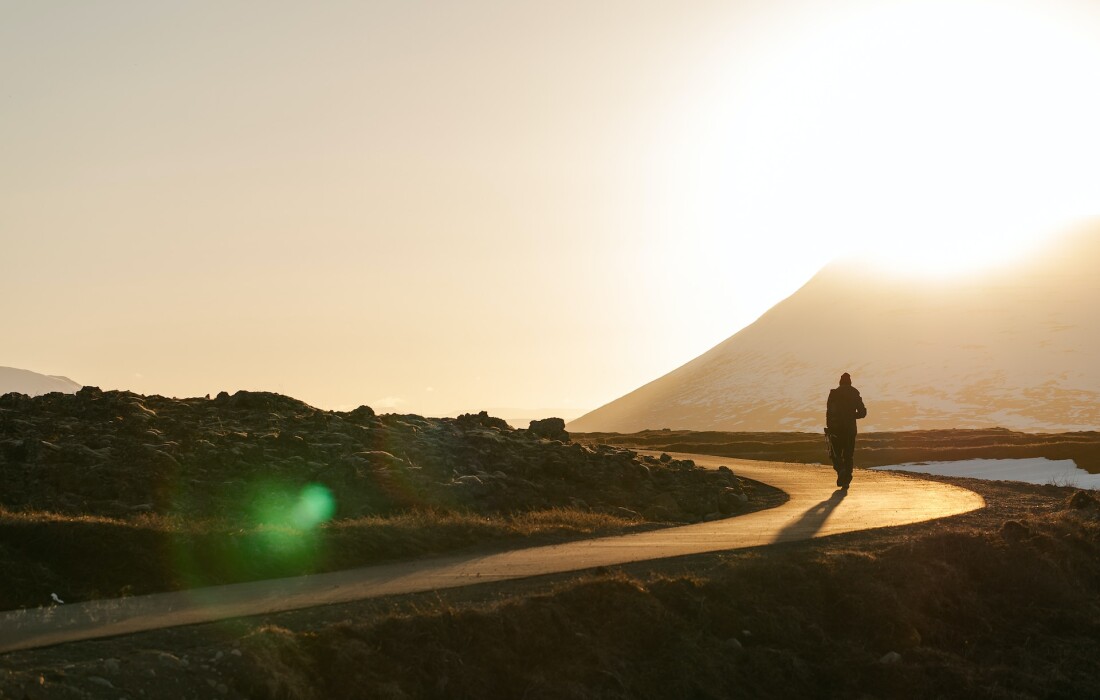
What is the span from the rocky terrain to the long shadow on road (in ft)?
7.56

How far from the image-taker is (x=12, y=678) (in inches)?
332

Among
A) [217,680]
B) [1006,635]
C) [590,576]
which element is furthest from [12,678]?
[1006,635]

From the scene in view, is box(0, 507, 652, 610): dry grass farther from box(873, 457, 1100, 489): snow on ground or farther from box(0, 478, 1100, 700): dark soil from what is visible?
box(873, 457, 1100, 489): snow on ground

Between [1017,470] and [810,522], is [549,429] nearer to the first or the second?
[810,522]

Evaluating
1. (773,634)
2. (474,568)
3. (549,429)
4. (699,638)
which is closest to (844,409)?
(549,429)

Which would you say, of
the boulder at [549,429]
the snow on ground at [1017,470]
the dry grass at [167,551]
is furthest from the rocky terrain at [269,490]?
the snow on ground at [1017,470]

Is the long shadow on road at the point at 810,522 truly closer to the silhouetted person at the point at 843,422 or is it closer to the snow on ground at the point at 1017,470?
the silhouetted person at the point at 843,422

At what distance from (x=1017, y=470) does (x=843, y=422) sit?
21.1 metres

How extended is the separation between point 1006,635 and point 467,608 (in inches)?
327

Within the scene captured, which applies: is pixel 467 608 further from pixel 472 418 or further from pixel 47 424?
pixel 472 418

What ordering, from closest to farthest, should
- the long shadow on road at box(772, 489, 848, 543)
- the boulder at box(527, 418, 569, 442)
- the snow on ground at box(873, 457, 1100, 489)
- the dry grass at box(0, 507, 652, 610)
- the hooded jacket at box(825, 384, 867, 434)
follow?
the dry grass at box(0, 507, 652, 610)
the long shadow on road at box(772, 489, 848, 543)
the hooded jacket at box(825, 384, 867, 434)
the boulder at box(527, 418, 569, 442)
the snow on ground at box(873, 457, 1100, 489)

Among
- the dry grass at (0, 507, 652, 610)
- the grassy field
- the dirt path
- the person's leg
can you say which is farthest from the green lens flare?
the grassy field

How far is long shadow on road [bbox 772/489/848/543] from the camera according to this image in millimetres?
17575

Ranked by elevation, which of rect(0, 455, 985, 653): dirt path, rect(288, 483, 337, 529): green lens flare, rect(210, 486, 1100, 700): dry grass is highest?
rect(288, 483, 337, 529): green lens flare
